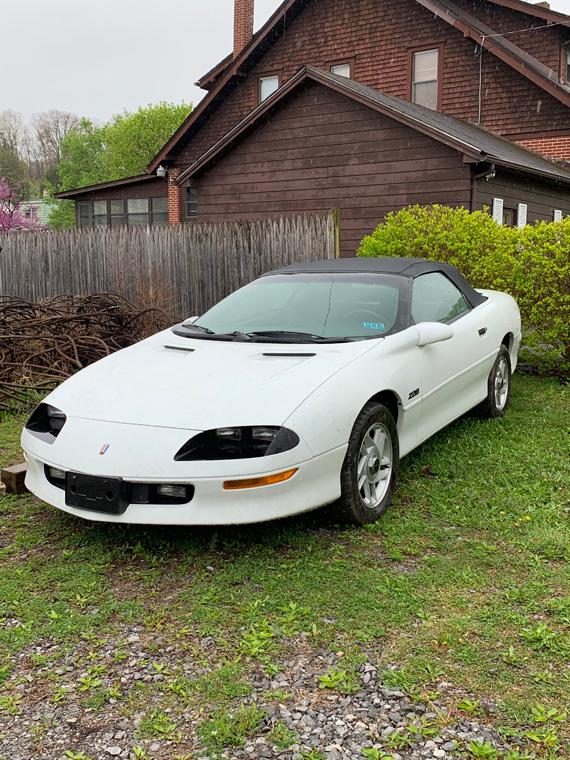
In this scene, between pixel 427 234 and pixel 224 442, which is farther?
pixel 427 234

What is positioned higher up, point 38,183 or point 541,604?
point 38,183

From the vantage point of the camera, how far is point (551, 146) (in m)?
18.4

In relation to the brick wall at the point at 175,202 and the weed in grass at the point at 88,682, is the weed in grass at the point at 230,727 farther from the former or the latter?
the brick wall at the point at 175,202

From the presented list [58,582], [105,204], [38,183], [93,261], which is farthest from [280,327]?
[38,183]

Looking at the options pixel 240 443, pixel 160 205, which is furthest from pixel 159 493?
pixel 160 205

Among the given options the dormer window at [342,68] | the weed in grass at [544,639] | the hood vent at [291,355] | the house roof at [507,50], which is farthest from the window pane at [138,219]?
the weed in grass at [544,639]

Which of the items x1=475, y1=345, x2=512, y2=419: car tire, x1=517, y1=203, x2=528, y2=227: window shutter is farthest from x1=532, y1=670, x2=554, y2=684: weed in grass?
x1=517, y1=203, x2=528, y2=227: window shutter

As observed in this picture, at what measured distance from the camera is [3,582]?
356cm

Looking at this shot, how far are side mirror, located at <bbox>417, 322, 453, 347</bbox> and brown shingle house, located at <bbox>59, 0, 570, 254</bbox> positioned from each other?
31.9 ft

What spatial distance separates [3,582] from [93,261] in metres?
10.0

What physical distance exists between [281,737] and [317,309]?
304cm

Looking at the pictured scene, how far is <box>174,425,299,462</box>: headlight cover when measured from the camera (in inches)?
139

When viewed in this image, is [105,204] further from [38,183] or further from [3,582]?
[38,183]

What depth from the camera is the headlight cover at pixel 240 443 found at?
3523 mm
